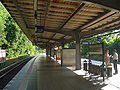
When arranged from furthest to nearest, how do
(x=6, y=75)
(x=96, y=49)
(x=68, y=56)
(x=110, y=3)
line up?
(x=68, y=56) → (x=6, y=75) → (x=96, y=49) → (x=110, y=3)

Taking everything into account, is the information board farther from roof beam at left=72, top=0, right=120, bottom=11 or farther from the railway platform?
roof beam at left=72, top=0, right=120, bottom=11

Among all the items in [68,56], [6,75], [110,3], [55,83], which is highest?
[110,3]

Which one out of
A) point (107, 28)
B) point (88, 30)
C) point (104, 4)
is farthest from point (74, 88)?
point (88, 30)

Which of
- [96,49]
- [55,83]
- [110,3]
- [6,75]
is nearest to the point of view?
[110,3]

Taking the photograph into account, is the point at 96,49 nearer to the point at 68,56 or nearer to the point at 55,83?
the point at 55,83

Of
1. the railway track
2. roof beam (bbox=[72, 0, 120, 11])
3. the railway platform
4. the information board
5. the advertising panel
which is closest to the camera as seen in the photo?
roof beam (bbox=[72, 0, 120, 11])

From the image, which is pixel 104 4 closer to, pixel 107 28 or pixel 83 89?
pixel 83 89

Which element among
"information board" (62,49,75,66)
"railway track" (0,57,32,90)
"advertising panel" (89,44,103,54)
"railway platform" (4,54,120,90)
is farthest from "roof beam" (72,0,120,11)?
"information board" (62,49,75,66)

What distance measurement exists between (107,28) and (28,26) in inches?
286

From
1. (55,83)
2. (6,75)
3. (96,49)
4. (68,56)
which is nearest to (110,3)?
(96,49)

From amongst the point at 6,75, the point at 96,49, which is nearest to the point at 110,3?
the point at 96,49

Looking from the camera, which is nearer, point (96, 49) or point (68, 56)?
point (96, 49)

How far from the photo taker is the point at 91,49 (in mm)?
11242

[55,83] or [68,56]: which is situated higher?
[68,56]
